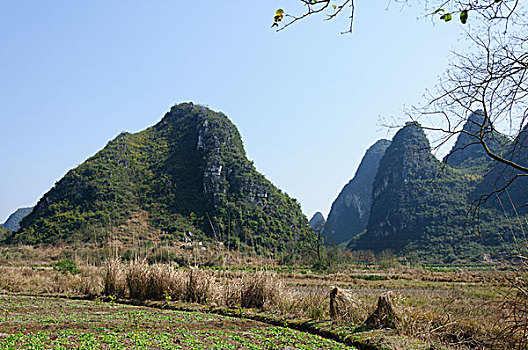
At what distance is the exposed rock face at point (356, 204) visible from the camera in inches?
6698

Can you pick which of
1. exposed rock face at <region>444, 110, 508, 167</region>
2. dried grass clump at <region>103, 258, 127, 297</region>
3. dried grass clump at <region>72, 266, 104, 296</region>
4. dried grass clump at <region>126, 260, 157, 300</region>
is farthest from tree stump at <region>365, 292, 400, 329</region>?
dried grass clump at <region>72, 266, 104, 296</region>

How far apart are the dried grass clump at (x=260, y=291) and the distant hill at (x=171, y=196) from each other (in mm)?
39476

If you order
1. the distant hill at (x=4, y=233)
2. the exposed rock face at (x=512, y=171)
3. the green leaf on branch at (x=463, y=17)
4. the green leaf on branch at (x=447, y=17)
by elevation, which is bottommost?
the exposed rock face at (x=512, y=171)

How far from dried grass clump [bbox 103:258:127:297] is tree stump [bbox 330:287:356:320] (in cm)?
715

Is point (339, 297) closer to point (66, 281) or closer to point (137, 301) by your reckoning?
point (137, 301)

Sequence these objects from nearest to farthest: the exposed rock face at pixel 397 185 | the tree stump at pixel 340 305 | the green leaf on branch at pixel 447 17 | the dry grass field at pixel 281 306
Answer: the green leaf on branch at pixel 447 17 → the dry grass field at pixel 281 306 → the tree stump at pixel 340 305 → the exposed rock face at pixel 397 185

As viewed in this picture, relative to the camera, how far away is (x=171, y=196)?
65000mm

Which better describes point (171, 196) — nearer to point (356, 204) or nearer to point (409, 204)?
point (409, 204)

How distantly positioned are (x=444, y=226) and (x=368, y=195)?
10217 centimetres

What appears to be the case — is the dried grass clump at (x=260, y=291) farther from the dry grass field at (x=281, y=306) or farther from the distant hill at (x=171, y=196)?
the distant hill at (x=171, y=196)

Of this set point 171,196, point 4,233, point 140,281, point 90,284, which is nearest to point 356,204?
point 171,196

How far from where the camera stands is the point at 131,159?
247 ft

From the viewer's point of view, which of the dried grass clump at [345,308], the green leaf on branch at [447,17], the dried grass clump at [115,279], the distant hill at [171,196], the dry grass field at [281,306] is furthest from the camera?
the distant hill at [171,196]

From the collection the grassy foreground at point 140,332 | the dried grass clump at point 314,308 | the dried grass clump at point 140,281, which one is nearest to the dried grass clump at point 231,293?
the grassy foreground at point 140,332
